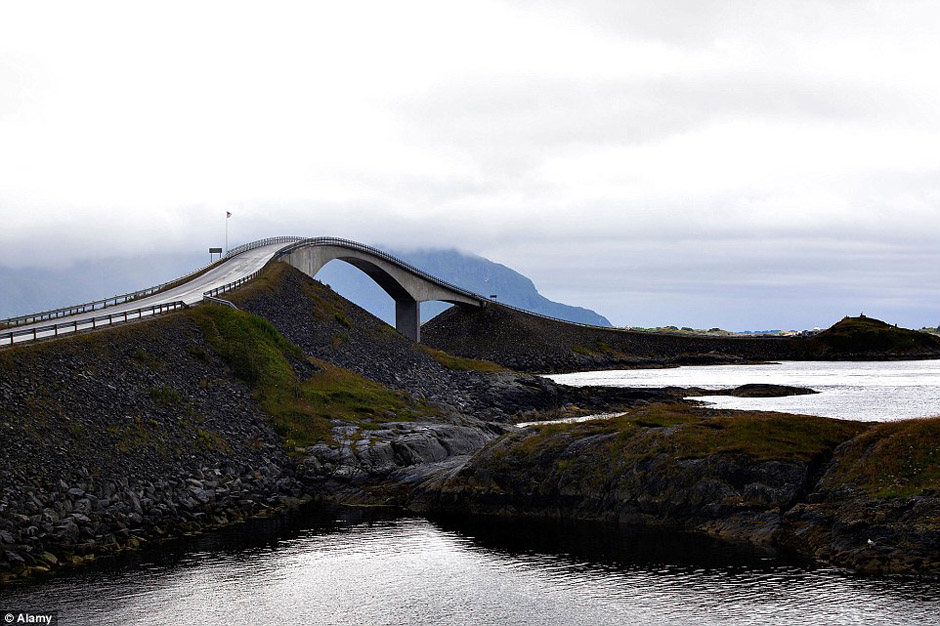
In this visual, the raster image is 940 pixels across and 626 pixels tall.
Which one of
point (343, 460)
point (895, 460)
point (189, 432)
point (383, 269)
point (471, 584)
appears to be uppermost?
point (383, 269)

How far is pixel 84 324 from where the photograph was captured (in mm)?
69312

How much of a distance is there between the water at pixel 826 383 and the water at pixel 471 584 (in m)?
54.2

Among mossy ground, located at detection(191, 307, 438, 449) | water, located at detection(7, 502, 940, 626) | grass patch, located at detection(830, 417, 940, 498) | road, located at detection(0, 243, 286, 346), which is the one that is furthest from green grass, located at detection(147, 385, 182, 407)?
grass patch, located at detection(830, 417, 940, 498)

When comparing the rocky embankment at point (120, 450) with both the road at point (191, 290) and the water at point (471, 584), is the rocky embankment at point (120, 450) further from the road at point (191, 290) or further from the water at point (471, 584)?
the road at point (191, 290)

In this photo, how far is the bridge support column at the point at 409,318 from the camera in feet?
580

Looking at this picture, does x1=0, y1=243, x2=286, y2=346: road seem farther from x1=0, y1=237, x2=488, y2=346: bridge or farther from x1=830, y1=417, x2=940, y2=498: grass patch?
x1=830, y1=417, x2=940, y2=498: grass patch

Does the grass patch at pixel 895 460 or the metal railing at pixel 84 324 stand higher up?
the metal railing at pixel 84 324

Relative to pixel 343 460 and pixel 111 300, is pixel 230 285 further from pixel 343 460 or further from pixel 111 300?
pixel 343 460

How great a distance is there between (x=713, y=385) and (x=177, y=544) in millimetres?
106044

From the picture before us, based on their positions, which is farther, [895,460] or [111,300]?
[111,300]

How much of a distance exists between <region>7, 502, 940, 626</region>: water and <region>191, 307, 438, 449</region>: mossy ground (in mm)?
19075

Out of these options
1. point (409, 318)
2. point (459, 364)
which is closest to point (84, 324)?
point (459, 364)

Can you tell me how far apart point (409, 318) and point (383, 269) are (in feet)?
52.7

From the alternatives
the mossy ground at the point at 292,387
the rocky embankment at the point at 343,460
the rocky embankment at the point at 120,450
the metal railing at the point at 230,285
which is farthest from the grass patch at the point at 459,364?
the rocky embankment at the point at 120,450
